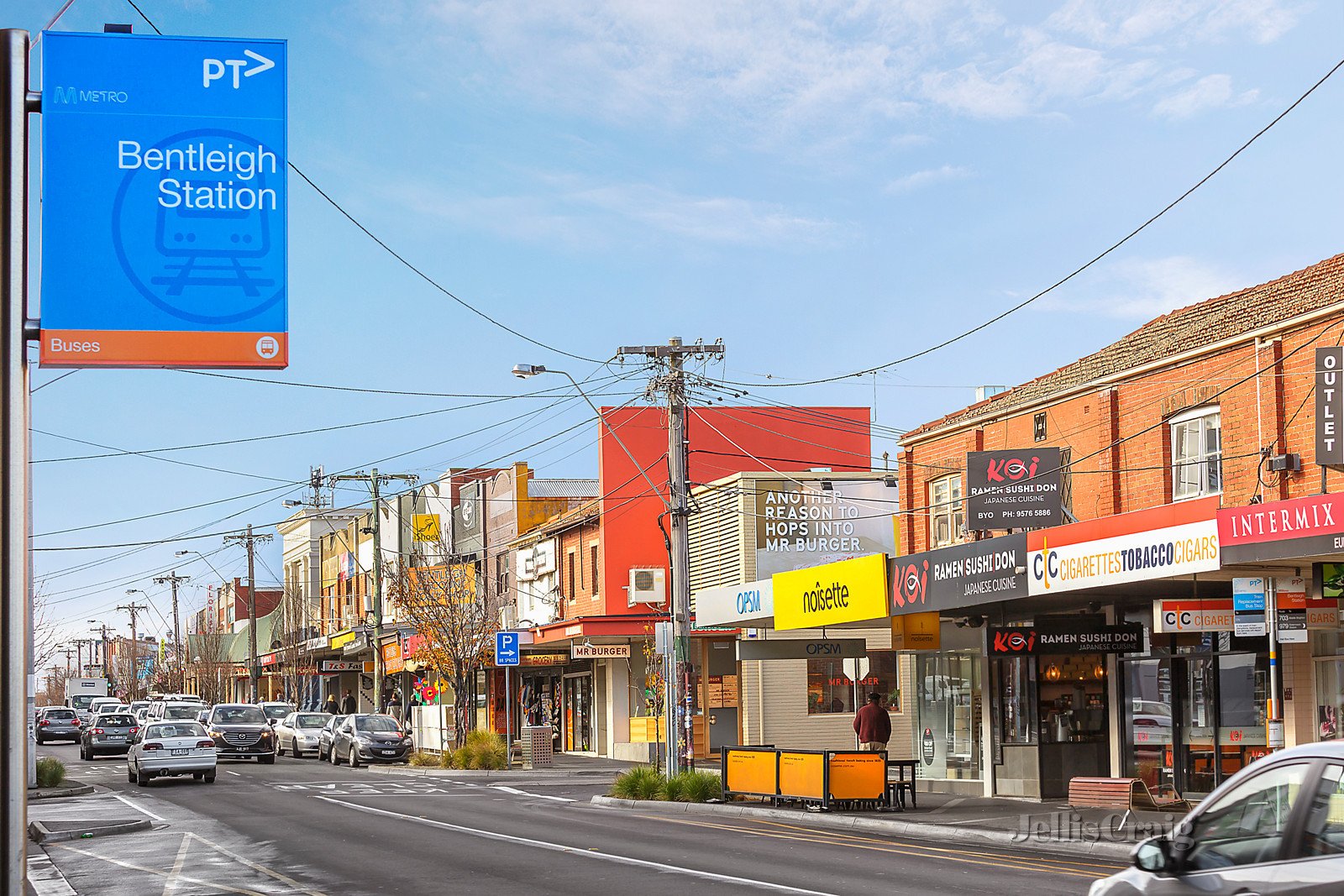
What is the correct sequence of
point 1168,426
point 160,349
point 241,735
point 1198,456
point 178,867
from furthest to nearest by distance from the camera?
1. point 241,735
2. point 1168,426
3. point 1198,456
4. point 178,867
5. point 160,349

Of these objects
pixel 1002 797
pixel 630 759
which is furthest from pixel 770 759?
pixel 630 759

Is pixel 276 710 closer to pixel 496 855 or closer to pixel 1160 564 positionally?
pixel 496 855

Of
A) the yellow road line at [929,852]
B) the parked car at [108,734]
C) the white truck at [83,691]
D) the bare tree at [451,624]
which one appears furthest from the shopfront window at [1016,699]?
the white truck at [83,691]

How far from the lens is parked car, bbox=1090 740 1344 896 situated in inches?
247

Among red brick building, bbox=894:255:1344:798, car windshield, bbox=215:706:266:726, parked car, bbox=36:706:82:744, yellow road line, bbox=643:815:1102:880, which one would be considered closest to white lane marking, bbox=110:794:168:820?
yellow road line, bbox=643:815:1102:880

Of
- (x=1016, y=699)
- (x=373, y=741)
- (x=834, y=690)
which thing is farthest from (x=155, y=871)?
(x=373, y=741)

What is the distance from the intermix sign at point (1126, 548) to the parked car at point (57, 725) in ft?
194

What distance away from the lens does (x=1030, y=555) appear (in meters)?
21.5

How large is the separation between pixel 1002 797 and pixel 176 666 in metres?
85.7

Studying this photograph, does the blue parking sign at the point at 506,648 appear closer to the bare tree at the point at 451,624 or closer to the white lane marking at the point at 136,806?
the bare tree at the point at 451,624

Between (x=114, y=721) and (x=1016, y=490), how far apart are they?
3823cm

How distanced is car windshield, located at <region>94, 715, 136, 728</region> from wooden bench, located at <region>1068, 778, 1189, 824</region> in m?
40.3

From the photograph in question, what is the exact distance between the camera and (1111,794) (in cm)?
2044

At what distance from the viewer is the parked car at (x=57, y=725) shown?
69444 mm
